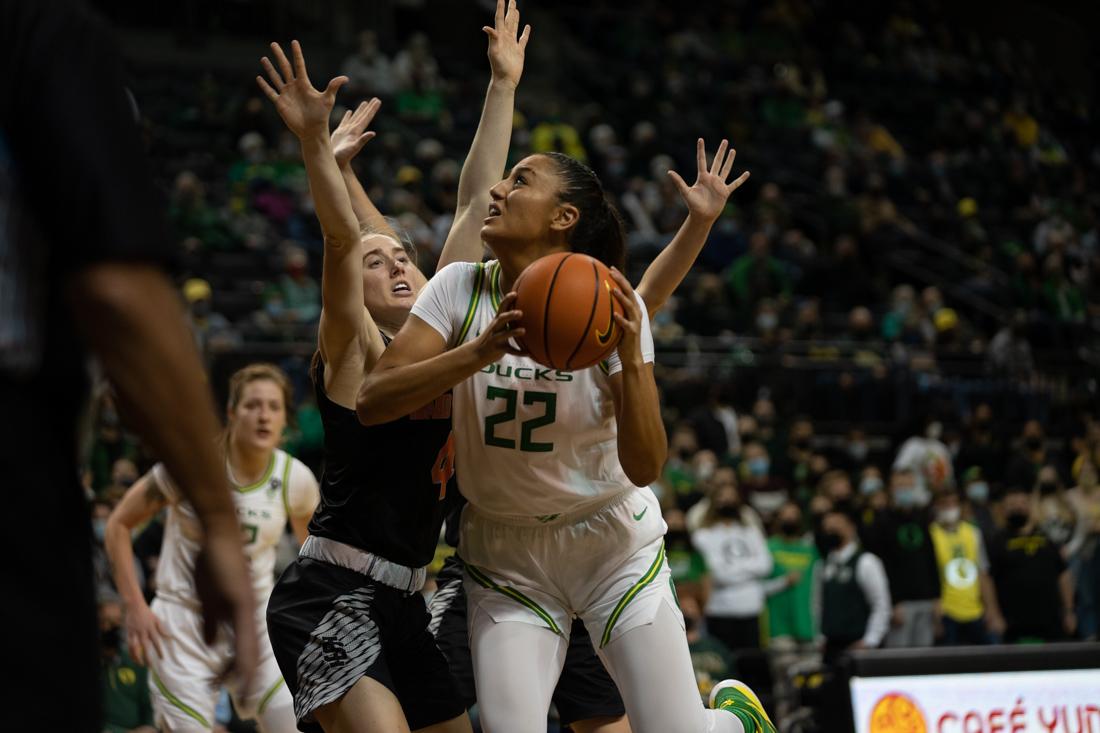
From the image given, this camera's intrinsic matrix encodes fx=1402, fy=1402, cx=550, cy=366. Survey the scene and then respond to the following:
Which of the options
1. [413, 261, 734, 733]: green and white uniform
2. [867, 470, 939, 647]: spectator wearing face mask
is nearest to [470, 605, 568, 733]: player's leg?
[413, 261, 734, 733]: green and white uniform

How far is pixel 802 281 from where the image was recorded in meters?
16.6

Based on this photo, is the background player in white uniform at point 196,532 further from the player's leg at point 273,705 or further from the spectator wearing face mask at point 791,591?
the spectator wearing face mask at point 791,591

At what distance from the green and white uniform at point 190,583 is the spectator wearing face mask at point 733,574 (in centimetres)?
480

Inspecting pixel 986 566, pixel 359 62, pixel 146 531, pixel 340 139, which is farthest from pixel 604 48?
pixel 340 139

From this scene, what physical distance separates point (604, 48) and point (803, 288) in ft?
19.3

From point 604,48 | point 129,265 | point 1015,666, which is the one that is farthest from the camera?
point 604,48

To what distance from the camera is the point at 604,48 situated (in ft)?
67.4

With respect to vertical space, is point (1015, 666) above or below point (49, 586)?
below

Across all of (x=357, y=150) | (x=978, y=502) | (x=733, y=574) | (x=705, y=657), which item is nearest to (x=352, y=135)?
(x=357, y=150)

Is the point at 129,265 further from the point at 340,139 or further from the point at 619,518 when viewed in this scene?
the point at 340,139

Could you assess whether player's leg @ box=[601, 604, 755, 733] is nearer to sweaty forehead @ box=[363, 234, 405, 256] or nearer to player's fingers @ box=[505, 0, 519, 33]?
sweaty forehead @ box=[363, 234, 405, 256]

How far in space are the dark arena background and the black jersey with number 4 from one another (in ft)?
9.08

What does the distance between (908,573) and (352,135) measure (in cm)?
755

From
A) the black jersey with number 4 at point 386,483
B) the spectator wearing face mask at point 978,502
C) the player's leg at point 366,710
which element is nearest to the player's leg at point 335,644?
the player's leg at point 366,710
